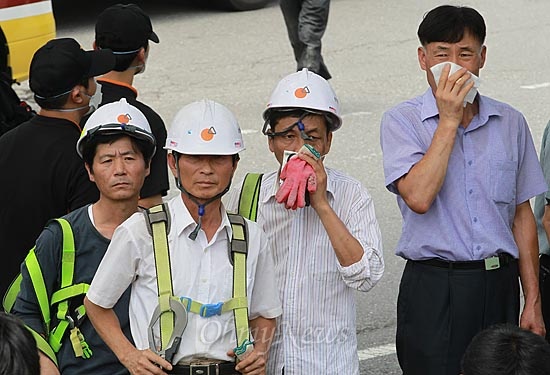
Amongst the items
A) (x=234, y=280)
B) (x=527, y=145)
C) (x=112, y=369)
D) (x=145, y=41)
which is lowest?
(x=112, y=369)

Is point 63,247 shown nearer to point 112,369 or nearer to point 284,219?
point 112,369

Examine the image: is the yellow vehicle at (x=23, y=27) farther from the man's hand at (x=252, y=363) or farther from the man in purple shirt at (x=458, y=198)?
the man's hand at (x=252, y=363)

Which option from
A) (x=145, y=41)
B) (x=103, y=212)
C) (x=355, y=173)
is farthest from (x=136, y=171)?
(x=355, y=173)

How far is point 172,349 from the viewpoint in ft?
12.5

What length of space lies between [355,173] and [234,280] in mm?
5421

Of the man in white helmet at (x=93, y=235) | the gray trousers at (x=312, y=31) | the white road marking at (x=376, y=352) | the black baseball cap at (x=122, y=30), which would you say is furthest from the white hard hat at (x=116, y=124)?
the gray trousers at (x=312, y=31)

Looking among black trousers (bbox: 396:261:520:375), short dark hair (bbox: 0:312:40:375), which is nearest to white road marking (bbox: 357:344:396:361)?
black trousers (bbox: 396:261:520:375)

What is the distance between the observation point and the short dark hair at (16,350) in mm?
2701

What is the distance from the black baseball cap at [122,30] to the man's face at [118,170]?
4.33ft

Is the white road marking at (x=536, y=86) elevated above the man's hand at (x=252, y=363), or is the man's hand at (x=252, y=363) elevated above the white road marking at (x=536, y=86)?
the white road marking at (x=536, y=86)

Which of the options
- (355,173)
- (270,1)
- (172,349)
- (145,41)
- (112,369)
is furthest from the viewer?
(270,1)

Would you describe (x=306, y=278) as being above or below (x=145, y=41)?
below

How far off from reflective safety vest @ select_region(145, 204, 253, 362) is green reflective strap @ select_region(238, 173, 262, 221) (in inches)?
12.2

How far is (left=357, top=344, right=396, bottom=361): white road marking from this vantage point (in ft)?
21.1
